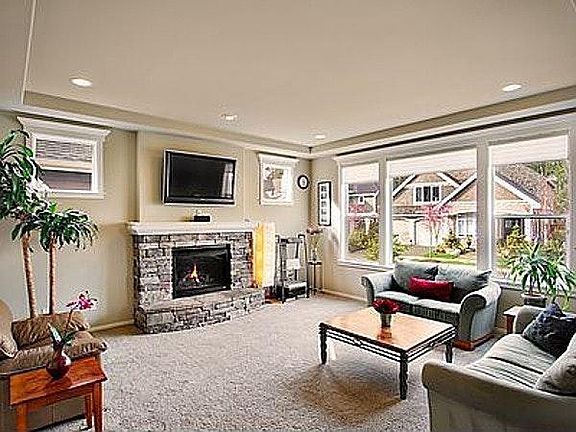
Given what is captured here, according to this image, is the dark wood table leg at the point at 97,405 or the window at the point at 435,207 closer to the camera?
the dark wood table leg at the point at 97,405

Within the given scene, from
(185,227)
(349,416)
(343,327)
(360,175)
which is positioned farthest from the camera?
(360,175)

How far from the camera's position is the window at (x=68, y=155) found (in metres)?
4.45

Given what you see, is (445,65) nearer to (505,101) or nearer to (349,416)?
(505,101)

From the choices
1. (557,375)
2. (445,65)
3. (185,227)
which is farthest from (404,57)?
(185,227)

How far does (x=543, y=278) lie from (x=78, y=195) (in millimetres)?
5565

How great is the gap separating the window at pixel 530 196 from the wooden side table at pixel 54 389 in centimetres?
474

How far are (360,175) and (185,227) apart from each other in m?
3.26

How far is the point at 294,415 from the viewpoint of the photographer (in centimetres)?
277

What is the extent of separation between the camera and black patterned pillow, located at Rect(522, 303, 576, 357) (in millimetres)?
2793

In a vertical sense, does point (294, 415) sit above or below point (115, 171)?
below

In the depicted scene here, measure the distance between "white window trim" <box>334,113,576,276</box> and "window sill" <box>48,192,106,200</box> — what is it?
4183 millimetres

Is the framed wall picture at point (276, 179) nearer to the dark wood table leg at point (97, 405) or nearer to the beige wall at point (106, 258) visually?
the beige wall at point (106, 258)

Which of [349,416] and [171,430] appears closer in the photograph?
[171,430]

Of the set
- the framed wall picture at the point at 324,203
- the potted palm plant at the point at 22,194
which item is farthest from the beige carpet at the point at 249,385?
the framed wall picture at the point at 324,203
